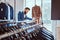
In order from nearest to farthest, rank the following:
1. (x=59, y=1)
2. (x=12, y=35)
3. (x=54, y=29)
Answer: (x=12, y=35) → (x=59, y=1) → (x=54, y=29)

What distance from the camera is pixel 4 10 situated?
4.44 m

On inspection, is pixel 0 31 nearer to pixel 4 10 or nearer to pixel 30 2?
pixel 4 10

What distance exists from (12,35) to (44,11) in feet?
18.3

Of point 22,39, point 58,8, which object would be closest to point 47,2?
point 58,8

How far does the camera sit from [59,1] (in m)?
6.04

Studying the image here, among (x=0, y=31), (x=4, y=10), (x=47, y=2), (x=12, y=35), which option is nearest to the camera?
(x=0, y=31)

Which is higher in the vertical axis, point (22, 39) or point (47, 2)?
point (47, 2)

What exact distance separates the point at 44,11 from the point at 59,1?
1102mm

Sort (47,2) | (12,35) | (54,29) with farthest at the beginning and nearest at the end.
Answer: (47,2)
(54,29)
(12,35)

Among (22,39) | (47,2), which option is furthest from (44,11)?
(22,39)

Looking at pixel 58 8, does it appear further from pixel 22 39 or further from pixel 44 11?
pixel 22 39

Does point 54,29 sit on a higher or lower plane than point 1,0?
lower

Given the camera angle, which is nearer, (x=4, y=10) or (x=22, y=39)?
(x=22, y=39)

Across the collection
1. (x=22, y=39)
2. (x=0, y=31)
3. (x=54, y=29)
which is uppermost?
(x=0, y=31)
